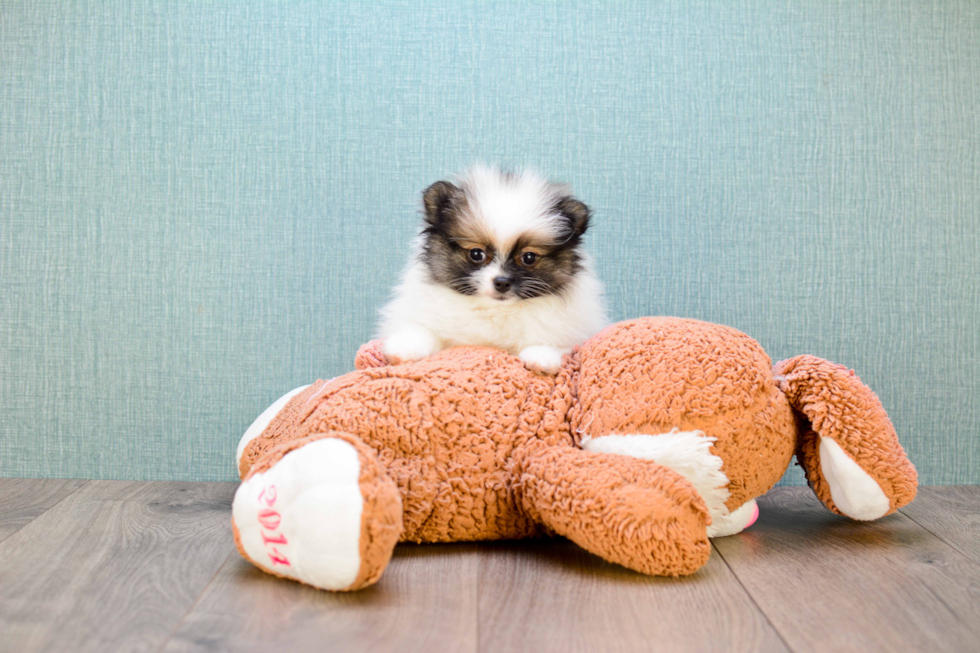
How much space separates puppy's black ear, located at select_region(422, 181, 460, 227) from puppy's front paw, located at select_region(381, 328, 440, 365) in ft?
0.73

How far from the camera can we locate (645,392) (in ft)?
4.27

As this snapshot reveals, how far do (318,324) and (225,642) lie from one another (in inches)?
40.6

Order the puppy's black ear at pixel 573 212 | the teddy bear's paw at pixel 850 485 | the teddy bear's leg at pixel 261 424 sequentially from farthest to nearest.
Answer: the teddy bear's leg at pixel 261 424 < the puppy's black ear at pixel 573 212 < the teddy bear's paw at pixel 850 485

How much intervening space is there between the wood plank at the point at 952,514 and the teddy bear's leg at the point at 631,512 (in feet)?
2.04

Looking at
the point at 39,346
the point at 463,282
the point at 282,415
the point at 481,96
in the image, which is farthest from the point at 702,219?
the point at 39,346

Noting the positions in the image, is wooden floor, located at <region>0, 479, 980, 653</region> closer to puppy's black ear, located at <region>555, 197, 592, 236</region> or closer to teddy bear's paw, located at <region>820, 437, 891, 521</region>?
teddy bear's paw, located at <region>820, 437, 891, 521</region>

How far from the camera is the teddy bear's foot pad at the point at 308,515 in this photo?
1039 mm

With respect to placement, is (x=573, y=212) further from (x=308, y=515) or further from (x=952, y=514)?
(x=952, y=514)

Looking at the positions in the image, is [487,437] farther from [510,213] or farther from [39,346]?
[39,346]

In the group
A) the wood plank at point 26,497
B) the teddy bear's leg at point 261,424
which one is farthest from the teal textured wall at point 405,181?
the teddy bear's leg at point 261,424

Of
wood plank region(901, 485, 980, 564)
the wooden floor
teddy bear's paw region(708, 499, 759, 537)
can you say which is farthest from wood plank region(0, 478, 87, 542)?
wood plank region(901, 485, 980, 564)

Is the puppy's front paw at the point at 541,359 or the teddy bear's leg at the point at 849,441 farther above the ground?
the puppy's front paw at the point at 541,359

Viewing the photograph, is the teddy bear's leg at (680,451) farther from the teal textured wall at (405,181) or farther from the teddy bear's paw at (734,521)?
the teal textured wall at (405,181)

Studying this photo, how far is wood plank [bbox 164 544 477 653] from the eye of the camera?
0.98 m
